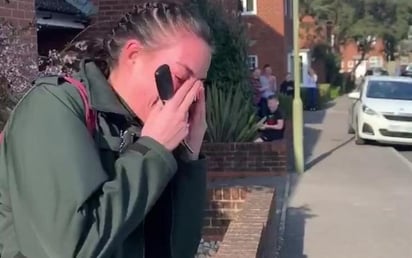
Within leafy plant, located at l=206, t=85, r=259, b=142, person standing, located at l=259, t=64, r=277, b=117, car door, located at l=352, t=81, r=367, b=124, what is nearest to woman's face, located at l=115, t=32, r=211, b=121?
leafy plant, located at l=206, t=85, r=259, b=142

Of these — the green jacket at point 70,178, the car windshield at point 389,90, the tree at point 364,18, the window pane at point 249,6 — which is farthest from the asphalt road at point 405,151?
the tree at point 364,18

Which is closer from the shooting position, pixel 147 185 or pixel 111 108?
pixel 147 185

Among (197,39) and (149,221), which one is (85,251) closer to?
(149,221)

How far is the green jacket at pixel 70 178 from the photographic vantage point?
1805 millimetres

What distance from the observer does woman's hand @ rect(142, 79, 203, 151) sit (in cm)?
196

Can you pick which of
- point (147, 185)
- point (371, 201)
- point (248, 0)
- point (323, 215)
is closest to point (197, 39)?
point (147, 185)

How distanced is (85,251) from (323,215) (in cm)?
809

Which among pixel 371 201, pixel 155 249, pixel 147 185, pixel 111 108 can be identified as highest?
pixel 111 108

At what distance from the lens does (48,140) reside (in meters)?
1.83

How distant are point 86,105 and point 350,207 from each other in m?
8.55

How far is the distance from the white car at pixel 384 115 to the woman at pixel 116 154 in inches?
626

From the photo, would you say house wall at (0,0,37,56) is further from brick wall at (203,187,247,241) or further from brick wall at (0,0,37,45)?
brick wall at (203,187,247,241)

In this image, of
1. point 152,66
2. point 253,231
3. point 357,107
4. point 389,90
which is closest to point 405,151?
point 357,107

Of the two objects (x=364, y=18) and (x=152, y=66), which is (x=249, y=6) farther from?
(x=152, y=66)
